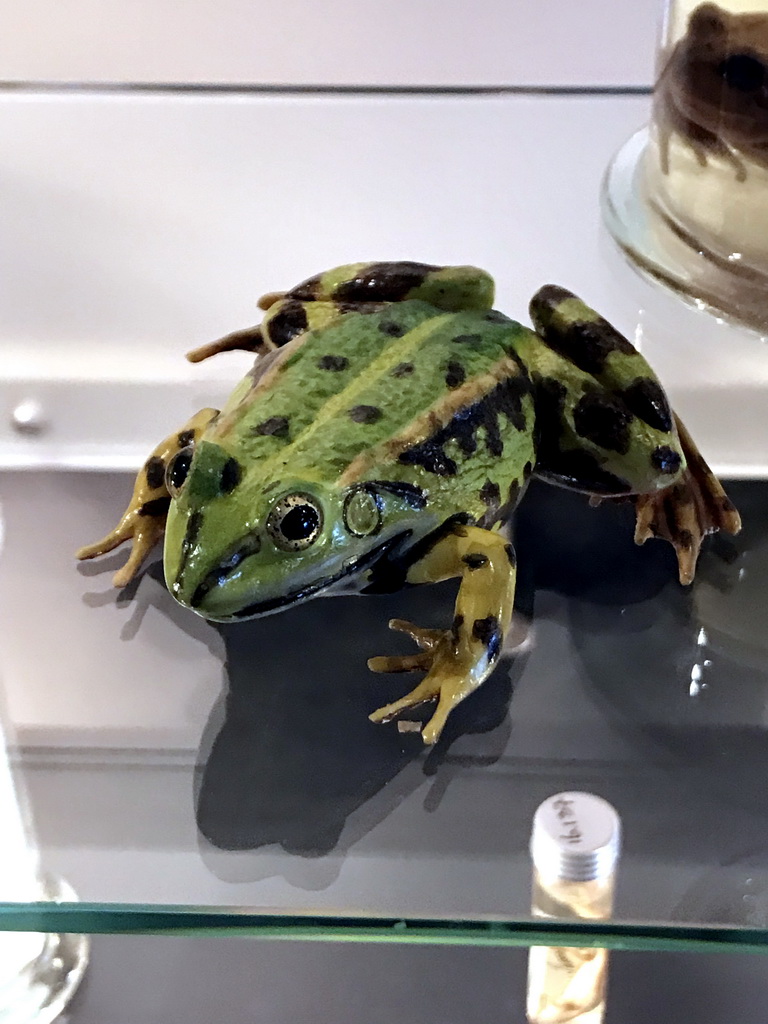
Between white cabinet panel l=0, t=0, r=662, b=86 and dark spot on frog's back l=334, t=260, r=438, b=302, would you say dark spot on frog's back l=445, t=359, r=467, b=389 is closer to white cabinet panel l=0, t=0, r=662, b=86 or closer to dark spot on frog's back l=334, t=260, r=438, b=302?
dark spot on frog's back l=334, t=260, r=438, b=302

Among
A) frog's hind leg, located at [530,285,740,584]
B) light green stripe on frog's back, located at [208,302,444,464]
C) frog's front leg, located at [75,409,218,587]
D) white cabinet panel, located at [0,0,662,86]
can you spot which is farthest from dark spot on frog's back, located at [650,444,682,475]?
white cabinet panel, located at [0,0,662,86]

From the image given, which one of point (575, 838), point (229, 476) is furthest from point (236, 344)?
point (575, 838)

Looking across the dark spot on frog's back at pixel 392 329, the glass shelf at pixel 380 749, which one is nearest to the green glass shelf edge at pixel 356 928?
the glass shelf at pixel 380 749

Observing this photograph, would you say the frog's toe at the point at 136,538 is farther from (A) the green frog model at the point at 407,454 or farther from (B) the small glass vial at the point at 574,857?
(B) the small glass vial at the point at 574,857

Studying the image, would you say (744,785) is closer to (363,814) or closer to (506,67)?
(363,814)

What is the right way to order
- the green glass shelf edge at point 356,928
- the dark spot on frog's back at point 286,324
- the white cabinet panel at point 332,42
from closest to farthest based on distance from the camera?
the green glass shelf edge at point 356,928
the dark spot on frog's back at point 286,324
the white cabinet panel at point 332,42

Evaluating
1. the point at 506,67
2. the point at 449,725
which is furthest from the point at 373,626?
the point at 506,67
